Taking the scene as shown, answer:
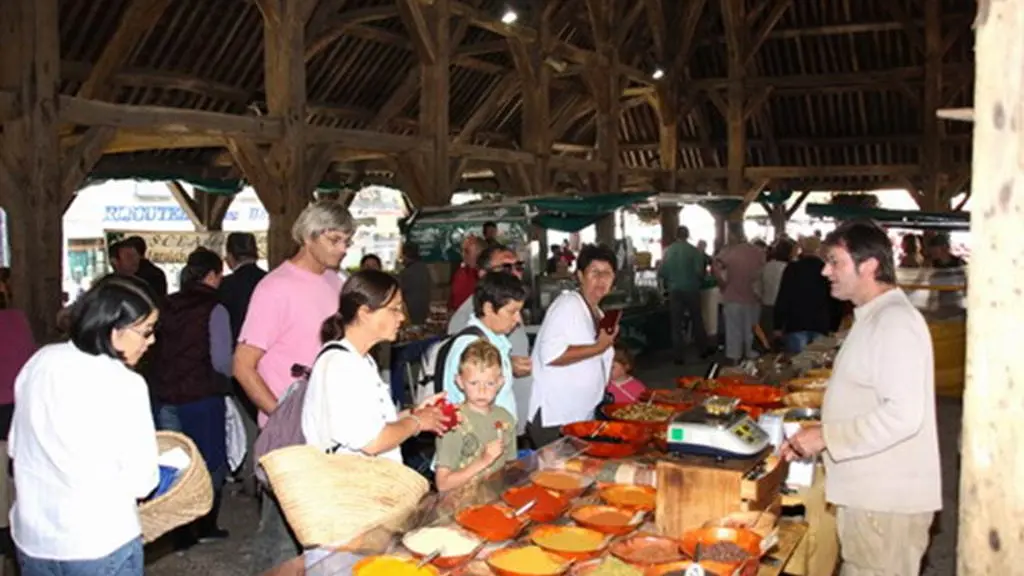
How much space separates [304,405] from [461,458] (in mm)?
620

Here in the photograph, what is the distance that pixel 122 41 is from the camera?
9.98 meters

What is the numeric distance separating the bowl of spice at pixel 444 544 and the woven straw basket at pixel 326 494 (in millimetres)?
93

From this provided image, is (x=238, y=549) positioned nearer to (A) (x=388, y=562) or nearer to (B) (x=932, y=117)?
(A) (x=388, y=562)

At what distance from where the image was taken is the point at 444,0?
33.7 ft

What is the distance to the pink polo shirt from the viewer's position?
3.67 meters

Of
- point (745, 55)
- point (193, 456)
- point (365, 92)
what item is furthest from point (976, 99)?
point (745, 55)

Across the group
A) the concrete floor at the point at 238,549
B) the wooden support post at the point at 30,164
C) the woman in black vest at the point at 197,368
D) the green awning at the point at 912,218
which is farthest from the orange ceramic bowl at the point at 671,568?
the green awning at the point at 912,218

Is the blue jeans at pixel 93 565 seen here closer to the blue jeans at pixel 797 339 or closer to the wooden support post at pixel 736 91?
the blue jeans at pixel 797 339

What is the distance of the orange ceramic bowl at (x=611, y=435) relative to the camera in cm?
352

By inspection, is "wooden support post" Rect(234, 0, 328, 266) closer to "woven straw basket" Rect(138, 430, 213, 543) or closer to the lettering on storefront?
"woven straw basket" Rect(138, 430, 213, 543)

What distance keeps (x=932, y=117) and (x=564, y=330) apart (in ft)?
44.2

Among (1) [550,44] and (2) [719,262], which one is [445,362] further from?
(1) [550,44]

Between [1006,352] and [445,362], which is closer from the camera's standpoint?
[1006,352]

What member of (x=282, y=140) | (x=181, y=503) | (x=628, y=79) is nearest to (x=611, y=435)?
(x=181, y=503)
